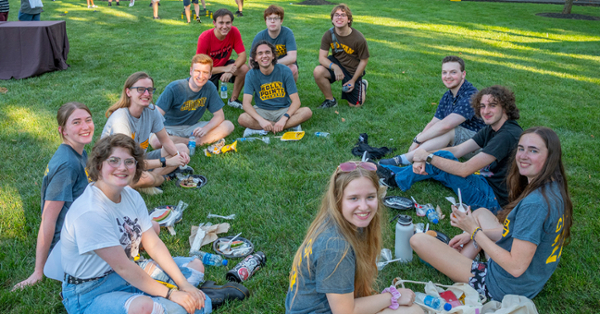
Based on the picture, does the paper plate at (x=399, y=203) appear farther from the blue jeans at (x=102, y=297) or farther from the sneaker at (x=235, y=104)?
the sneaker at (x=235, y=104)

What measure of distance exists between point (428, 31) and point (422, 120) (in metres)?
9.42

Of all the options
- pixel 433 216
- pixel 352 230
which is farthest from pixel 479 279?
pixel 352 230

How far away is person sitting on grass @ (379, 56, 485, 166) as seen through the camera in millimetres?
5191

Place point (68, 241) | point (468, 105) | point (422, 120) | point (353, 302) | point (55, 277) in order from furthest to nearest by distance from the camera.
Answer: point (422, 120)
point (468, 105)
point (55, 277)
point (68, 241)
point (353, 302)

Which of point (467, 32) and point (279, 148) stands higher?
point (467, 32)

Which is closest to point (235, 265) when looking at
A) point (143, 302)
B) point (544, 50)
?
point (143, 302)

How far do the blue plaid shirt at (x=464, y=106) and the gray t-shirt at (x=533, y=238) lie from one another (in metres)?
2.58

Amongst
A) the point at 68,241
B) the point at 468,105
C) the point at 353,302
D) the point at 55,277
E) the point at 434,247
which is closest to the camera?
the point at 353,302

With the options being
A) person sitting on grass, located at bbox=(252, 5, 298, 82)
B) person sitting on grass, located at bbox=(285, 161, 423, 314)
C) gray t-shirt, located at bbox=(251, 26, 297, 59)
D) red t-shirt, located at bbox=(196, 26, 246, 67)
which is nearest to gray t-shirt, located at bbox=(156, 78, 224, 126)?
red t-shirt, located at bbox=(196, 26, 246, 67)

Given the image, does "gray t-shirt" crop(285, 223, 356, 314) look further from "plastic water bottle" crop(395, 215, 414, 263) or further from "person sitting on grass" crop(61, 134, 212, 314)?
"plastic water bottle" crop(395, 215, 414, 263)

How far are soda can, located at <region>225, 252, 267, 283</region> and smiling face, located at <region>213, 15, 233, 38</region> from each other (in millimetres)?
4958

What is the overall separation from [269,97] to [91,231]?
180 inches

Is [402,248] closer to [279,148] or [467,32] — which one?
[279,148]

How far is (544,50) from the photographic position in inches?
491
